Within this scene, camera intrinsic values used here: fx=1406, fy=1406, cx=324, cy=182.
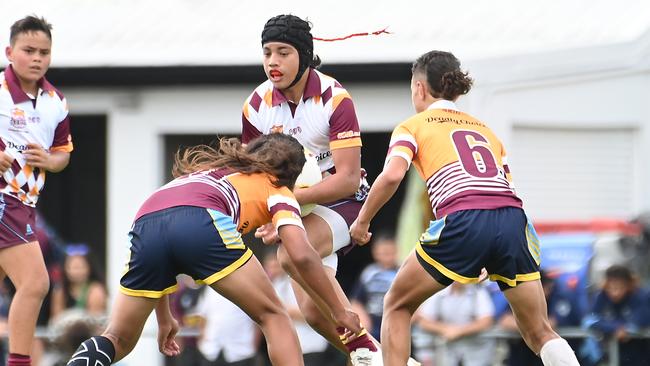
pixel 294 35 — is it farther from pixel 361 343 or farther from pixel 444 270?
pixel 361 343

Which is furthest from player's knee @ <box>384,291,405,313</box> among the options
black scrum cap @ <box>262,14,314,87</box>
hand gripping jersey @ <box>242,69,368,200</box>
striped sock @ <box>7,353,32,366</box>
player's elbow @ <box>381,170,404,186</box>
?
striped sock @ <box>7,353,32,366</box>

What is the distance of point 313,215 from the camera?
29.8 feet

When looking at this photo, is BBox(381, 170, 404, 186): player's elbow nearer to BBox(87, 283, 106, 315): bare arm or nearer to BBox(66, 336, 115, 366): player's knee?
BBox(66, 336, 115, 366): player's knee

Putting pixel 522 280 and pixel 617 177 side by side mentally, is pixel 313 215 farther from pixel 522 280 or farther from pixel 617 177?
pixel 617 177

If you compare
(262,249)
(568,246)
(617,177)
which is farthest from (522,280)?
(262,249)

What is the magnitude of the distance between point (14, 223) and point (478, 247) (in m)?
3.00

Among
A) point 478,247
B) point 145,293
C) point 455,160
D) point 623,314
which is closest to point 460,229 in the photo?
point 478,247

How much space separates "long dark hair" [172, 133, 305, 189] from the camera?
818 centimetres

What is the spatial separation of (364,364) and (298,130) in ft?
5.07

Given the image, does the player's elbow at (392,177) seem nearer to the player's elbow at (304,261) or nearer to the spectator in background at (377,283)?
the player's elbow at (304,261)

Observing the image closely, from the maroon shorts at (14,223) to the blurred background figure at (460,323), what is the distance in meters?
4.53

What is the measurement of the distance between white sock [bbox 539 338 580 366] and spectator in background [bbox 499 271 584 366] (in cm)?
383

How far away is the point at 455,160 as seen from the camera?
8.42 m

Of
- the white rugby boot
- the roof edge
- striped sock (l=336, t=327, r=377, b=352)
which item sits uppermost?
the roof edge
